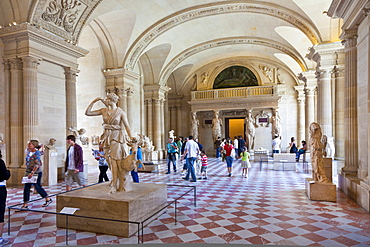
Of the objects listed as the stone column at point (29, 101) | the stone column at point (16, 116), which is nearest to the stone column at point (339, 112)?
the stone column at point (29, 101)

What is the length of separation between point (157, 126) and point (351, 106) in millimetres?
13396

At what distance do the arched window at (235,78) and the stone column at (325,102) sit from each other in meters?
10.7

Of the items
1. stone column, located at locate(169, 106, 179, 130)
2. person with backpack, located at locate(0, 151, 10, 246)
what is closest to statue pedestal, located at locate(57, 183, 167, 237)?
person with backpack, located at locate(0, 151, 10, 246)

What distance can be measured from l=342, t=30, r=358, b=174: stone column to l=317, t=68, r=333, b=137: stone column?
3868 mm

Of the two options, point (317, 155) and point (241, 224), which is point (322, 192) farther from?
point (241, 224)

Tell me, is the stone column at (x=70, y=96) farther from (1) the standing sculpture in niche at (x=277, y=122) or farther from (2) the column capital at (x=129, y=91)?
(1) the standing sculpture in niche at (x=277, y=122)

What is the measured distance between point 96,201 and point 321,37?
10712 millimetres

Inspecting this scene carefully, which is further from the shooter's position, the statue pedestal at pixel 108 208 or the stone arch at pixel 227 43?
the stone arch at pixel 227 43

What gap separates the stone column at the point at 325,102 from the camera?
1048 centimetres

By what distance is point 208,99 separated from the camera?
837 inches

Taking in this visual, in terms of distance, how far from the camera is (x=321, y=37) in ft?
34.8

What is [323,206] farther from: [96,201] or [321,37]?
[321,37]

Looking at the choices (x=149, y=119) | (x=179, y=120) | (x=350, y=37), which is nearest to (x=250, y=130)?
(x=179, y=120)

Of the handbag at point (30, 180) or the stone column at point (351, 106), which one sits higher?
the stone column at point (351, 106)
